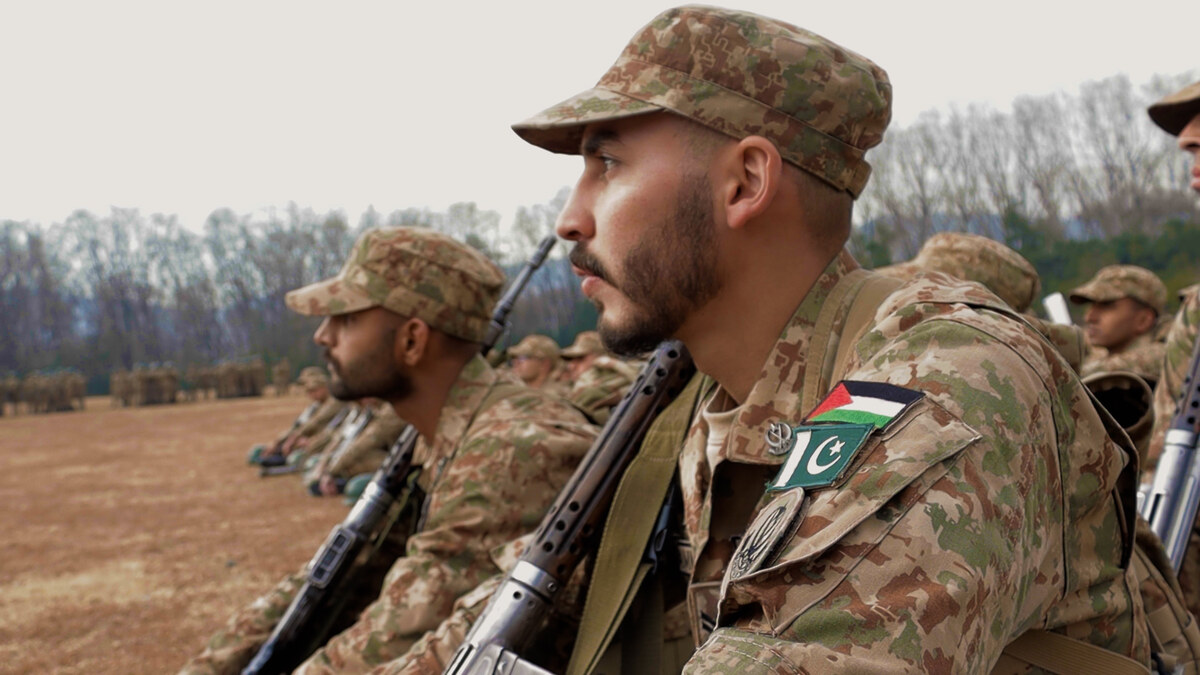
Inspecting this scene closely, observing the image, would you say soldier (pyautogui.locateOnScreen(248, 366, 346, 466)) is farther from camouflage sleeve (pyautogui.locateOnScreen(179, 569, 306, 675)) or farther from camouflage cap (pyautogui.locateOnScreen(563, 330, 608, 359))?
camouflage sleeve (pyautogui.locateOnScreen(179, 569, 306, 675))

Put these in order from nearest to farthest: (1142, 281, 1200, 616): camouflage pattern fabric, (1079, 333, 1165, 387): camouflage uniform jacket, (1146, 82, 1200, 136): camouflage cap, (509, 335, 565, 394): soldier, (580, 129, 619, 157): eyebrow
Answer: (580, 129, 619, 157): eyebrow, (1146, 82, 1200, 136): camouflage cap, (1142, 281, 1200, 616): camouflage pattern fabric, (1079, 333, 1165, 387): camouflage uniform jacket, (509, 335, 565, 394): soldier

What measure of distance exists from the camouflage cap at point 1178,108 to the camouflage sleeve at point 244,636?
3483mm

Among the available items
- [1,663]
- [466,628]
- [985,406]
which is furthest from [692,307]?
[1,663]

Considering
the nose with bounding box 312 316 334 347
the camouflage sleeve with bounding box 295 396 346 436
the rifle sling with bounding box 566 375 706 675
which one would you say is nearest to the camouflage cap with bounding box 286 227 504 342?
the nose with bounding box 312 316 334 347

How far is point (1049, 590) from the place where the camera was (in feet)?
4.50

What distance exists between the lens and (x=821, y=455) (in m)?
1.24

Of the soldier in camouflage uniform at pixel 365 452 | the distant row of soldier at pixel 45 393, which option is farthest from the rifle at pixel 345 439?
the distant row of soldier at pixel 45 393

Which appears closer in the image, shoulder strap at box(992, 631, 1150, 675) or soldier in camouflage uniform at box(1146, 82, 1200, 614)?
shoulder strap at box(992, 631, 1150, 675)

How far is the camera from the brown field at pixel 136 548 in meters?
6.51

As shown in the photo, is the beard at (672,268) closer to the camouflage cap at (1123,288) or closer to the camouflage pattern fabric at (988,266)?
the camouflage pattern fabric at (988,266)

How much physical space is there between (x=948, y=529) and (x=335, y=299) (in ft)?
9.95

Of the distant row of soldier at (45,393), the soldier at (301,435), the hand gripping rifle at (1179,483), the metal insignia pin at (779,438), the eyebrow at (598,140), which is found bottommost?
the distant row of soldier at (45,393)

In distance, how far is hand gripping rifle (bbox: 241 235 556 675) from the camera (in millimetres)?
3484

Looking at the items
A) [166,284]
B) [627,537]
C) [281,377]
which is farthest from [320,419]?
[166,284]
